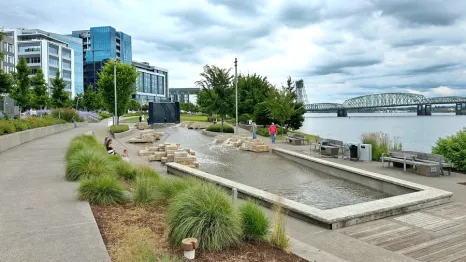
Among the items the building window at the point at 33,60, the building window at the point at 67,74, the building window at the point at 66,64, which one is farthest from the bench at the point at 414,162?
the building window at the point at 66,64

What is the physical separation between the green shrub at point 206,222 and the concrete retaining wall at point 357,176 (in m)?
6.53

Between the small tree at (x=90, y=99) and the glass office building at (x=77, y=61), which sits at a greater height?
the glass office building at (x=77, y=61)

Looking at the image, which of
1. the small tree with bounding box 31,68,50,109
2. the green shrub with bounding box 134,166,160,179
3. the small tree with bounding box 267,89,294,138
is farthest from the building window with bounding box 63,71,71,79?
the green shrub with bounding box 134,166,160,179

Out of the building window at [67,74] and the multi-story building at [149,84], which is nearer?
the building window at [67,74]

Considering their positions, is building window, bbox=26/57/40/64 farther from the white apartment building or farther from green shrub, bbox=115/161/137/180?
green shrub, bbox=115/161/137/180

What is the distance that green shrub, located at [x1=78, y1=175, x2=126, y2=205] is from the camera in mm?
7867

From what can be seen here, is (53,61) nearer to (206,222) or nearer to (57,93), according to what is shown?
(57,93)

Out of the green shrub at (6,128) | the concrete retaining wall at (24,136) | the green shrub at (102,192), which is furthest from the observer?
the green shrub at (6,128)

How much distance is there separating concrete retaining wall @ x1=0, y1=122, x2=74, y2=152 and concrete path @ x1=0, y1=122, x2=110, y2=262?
886 centimetres

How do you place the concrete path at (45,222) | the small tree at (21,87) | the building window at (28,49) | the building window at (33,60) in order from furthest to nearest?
1. the building window at (33,60)
2. the building window at (28,49)
3. the small tree at (21,87)
4. the concrete path at (45,222)

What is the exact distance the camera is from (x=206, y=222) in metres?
5.41

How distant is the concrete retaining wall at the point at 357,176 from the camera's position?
1072cm

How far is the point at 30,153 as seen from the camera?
703 inches

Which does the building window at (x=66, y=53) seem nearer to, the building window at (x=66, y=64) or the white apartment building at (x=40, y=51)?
the white apartment building at (x=40, y=51)
